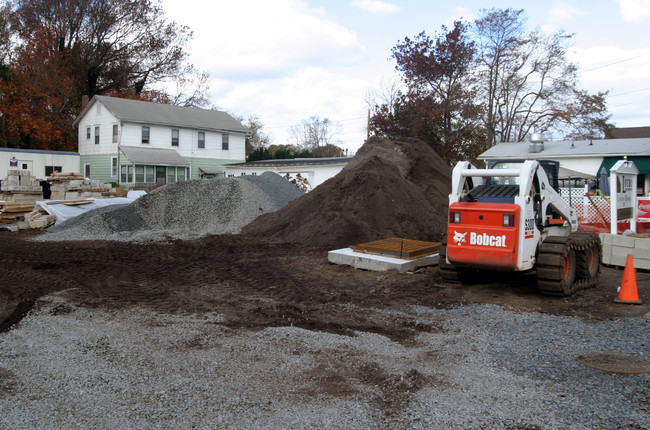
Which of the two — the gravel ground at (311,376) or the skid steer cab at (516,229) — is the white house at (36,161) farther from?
the skid steer cab at (516,229)

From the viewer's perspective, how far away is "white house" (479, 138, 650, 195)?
80.4 ft

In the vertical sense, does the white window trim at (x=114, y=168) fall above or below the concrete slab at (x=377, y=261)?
above

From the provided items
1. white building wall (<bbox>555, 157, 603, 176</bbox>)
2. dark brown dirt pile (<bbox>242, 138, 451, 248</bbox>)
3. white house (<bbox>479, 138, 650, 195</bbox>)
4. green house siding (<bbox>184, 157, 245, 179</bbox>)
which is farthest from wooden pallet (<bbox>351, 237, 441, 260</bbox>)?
green house siding (<bbox>184, 157, 245, 179</bbox>)

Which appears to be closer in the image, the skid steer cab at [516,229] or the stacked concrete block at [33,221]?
the skid steer cab at [516,229]

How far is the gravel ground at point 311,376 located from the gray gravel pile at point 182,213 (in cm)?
1028

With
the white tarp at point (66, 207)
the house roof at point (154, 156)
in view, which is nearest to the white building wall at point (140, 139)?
the house roof at point (154, 156)

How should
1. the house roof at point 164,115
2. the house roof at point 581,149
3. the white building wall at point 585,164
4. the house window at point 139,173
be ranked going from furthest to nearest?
the house roof at point 164,115
the house window at point 139,173
the white building wall at point 585,164
the house roof at point 581,149

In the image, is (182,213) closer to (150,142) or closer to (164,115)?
(150,142)

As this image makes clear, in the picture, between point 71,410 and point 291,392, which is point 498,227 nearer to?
point 291,392

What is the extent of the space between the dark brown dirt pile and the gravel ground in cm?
739

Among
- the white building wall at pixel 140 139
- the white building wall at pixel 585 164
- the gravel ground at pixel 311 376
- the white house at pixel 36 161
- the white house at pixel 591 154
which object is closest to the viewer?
the gravel ground at pixel 311 376

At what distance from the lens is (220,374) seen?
16.3ft

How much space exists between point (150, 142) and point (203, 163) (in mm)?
4435

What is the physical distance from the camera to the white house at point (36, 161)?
33.7 metres
